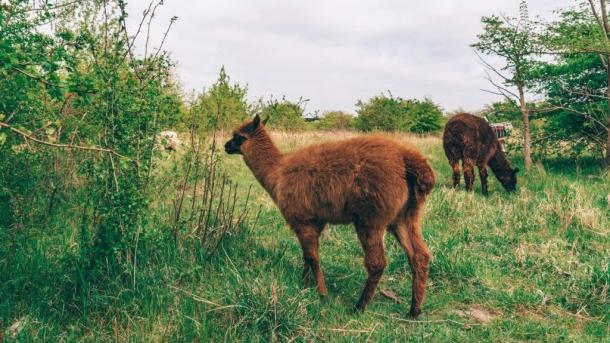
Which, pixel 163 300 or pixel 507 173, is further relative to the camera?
pixel 507 173

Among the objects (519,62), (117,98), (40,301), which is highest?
(519,62)

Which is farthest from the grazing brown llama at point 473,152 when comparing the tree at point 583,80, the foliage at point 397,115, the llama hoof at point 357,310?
the foliage at point 397,115

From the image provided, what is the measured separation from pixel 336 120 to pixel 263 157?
103 ft

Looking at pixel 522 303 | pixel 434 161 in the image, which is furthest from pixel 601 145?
pixel 522 303

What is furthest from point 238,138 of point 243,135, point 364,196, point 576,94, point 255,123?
point 576,94

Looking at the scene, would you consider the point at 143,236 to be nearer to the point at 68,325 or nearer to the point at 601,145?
the point at 68,325

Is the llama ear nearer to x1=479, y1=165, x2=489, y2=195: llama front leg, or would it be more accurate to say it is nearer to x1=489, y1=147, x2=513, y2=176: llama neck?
x1=479, y1=165, x2=489, y2=195: llama front leg

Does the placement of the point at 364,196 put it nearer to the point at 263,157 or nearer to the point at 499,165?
the point at 263,157

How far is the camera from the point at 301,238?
4.93 m

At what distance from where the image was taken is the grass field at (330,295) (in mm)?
3980

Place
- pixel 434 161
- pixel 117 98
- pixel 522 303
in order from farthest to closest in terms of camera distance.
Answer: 1. pixel 434 161
2. pixel 522 303
3. pixel 117 98

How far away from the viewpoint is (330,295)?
4910 millimetres

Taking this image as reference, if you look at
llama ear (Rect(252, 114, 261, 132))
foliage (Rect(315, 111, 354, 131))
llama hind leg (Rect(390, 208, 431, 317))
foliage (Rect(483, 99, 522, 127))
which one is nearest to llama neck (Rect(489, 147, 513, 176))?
foliage (Rect(483, 99, 522, 127))

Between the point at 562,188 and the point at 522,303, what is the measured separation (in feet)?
17.0
